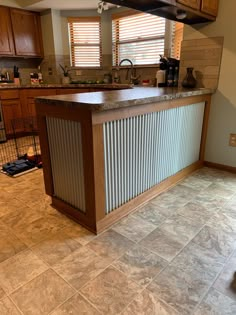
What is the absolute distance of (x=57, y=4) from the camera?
3.89 m

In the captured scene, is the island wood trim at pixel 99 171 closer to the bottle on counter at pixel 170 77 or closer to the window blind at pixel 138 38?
the bottle on counter at pixel 170 77

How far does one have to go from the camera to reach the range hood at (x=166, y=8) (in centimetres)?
183

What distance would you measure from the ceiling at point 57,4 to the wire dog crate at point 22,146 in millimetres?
1920

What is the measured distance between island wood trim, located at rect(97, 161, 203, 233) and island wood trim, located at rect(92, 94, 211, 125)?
69 centimetres

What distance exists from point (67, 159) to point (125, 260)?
0.78 meters

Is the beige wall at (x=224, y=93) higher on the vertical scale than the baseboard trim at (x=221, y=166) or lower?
higher

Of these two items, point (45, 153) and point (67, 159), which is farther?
point (45, 153)

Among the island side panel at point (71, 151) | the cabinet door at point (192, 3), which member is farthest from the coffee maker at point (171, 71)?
the island side panel at point (71, 151)

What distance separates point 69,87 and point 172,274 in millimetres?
3480

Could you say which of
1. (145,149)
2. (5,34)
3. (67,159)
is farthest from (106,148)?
(5,34)

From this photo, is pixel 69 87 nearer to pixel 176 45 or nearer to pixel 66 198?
pixel 176 45

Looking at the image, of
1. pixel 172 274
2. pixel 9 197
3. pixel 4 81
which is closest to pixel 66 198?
pixel 9 197

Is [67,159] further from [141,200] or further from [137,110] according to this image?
[141,200]

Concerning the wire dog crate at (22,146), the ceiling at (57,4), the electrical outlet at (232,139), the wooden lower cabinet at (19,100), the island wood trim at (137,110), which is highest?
the ceiling at (57,4)
